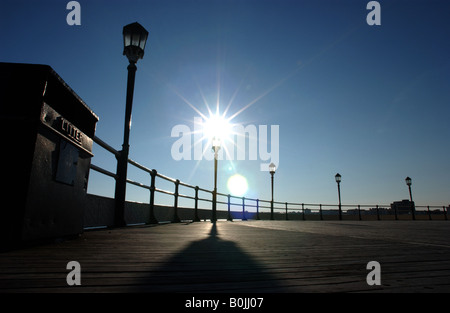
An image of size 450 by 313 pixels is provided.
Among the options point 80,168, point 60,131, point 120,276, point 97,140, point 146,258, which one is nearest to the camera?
point 120,276

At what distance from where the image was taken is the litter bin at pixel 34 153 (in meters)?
2.15

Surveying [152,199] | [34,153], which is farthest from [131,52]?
[34,153]

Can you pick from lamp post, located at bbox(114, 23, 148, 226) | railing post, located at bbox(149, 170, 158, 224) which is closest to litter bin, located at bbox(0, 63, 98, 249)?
lamp post, located at bbox(114, 23, 148, 226)

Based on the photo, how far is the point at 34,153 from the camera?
2.26 meters

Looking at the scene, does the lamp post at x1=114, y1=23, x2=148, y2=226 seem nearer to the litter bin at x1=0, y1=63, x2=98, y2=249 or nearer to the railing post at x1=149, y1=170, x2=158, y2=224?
the railing post at x1=149, y1=170, x2=158, y2=224

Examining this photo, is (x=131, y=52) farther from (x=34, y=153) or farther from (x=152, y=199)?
(x=34, y=153)

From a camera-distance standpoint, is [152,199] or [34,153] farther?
[152,199]

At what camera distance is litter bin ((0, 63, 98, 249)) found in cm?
215

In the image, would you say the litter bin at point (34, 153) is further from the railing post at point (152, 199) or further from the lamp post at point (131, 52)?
the railing post at point (152, 199)
